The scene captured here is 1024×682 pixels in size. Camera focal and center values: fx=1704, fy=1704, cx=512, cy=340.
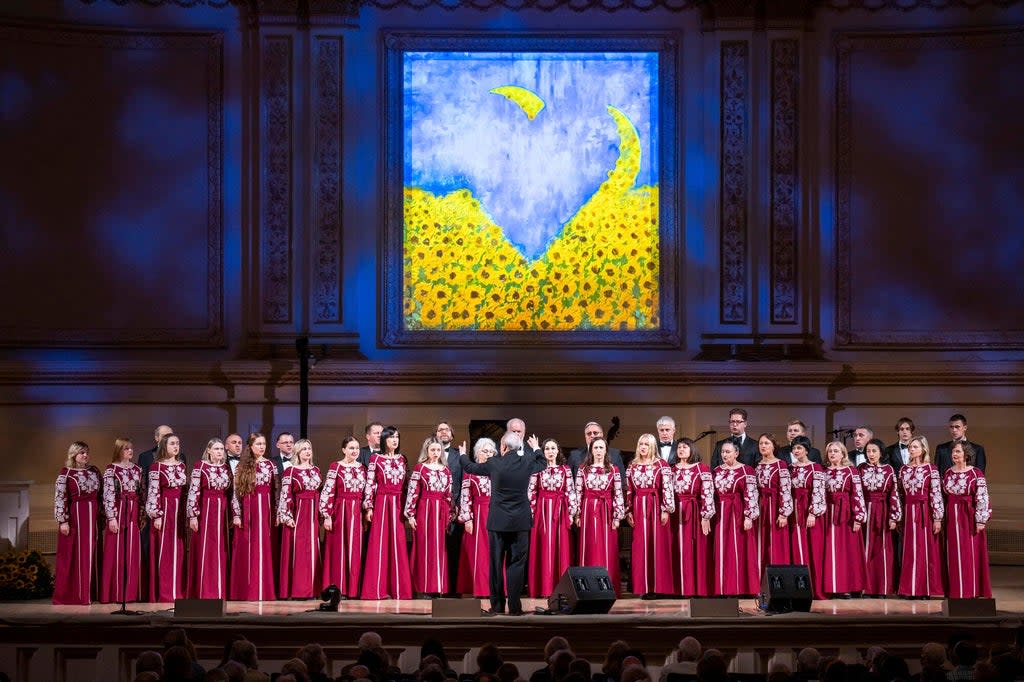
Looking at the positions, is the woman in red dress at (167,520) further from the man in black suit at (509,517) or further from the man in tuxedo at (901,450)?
the man in tuxedo at (901,450)

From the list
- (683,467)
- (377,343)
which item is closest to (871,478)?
(683,467)

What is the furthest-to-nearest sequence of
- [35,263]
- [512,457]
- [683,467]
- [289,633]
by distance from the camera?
[35,263]
[683,467]
[512,457]
[289,633]

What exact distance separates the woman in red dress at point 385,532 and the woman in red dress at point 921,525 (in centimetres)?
376

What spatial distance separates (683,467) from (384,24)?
5.67 m

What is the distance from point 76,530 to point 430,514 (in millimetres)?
2621

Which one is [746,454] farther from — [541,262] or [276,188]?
[276,188]

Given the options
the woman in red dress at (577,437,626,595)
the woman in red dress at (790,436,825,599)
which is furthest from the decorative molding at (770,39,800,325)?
the woman in red dress at (577,437,626,595)

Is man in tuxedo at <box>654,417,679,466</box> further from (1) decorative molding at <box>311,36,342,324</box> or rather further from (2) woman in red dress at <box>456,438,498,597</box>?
(1) decorative molding at <box>311,36,342,324</box>

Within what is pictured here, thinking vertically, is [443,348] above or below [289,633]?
above

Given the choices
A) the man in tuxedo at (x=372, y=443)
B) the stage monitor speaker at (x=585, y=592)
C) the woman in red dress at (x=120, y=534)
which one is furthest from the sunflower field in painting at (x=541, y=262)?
the stage monitor speaker at (x=585, y=592)

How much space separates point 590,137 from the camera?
53.1 ft

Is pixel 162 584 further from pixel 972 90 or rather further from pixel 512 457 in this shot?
pixel 972 90

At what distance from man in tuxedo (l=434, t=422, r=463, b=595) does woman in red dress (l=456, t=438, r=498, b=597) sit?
71 mm

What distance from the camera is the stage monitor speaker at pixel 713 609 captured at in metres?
10.9
